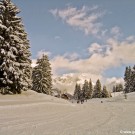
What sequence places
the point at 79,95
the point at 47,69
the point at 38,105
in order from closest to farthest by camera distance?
the point at 38,105
the point at 47,69
the point at 79,95

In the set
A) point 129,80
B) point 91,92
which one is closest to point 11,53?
point 129,80

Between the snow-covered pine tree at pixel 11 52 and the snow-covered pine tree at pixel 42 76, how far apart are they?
2629cm

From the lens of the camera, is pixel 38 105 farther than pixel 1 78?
No

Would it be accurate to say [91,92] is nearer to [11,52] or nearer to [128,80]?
[128,80]

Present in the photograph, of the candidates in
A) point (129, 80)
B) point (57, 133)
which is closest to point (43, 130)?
point (57, 133)

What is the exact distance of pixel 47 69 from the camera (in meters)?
63.0

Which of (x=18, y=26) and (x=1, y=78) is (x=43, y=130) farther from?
(x=18, y=26)

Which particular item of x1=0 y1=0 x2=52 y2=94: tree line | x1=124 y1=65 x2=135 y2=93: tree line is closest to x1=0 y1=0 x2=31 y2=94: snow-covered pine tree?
x1=0 y1=0 x2=52 y2=94: tree line

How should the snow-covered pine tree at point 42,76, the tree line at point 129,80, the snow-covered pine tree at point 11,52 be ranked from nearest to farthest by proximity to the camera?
the snow-covered pine tree at point 11,52 < the snow-covered pine tree at point 42,76 < the tree line at point 129,80

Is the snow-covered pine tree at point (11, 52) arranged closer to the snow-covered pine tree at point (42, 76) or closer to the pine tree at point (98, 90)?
the snow-covered pine tree at point (42, 76)

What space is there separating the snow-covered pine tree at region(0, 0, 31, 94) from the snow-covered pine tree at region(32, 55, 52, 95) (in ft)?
86.2

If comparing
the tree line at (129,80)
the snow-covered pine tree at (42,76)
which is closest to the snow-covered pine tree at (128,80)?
the tree line at (129,80)

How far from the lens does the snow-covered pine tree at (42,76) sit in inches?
A: 2372

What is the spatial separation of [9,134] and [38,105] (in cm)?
1423
